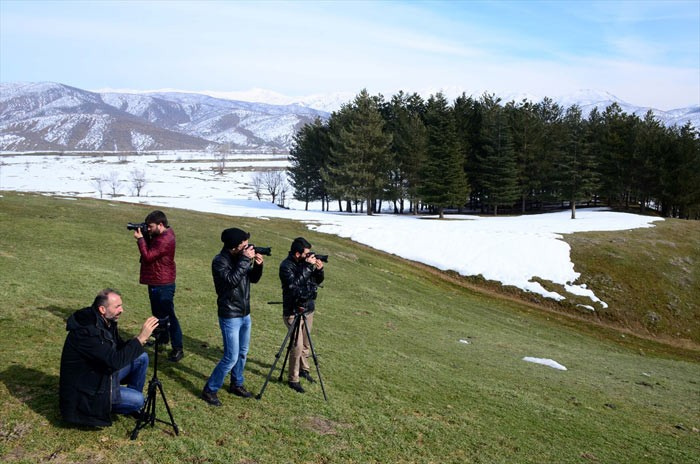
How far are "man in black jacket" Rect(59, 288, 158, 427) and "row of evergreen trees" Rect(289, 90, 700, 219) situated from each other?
6251 cm

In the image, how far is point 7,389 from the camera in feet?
27.2

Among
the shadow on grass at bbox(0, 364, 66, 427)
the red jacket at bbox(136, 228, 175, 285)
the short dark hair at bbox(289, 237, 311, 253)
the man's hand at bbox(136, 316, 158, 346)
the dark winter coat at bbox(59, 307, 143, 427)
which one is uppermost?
the short dark hair at bbox(289, 237, 311, 253)

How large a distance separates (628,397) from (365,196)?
60.4 meters

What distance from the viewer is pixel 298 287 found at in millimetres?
10211

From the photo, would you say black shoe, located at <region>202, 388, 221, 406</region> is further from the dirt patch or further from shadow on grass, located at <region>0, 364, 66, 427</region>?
shadow on grass, located at <region>0, 364, 66, 427</region>

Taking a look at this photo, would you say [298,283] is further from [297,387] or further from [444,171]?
[444,171]

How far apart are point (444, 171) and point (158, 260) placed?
60.6 meters

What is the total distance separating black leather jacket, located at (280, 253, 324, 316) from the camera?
33.4 feet

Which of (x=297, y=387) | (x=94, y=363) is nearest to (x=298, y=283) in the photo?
(x=297, y=387)

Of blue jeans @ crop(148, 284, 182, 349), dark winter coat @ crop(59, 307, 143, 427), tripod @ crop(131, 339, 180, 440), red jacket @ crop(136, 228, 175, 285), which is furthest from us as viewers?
blue jeans @ crop(148, 284, 182, 349)

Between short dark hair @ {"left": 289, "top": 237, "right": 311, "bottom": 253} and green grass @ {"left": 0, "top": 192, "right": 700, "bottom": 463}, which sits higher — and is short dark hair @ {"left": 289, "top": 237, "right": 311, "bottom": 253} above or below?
above

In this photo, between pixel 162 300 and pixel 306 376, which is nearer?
pixel 306 376

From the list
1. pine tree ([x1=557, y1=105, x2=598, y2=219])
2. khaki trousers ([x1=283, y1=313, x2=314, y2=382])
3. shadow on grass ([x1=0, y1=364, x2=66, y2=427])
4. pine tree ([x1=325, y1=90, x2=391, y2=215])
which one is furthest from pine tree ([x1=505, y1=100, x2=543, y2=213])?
shadow on grass ([x1=0, y1=364, x2=66, y2=427])

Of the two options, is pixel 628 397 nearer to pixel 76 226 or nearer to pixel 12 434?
pixel 12 434
